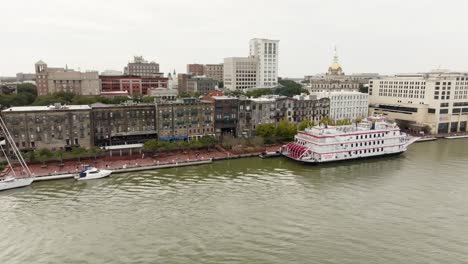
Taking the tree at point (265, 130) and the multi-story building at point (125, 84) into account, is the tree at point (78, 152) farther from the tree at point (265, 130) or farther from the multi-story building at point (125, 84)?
the multi-story building at point (125, 84)

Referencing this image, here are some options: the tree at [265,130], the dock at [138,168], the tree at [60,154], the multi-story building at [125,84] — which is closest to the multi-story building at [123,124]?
the tree at [60,154]

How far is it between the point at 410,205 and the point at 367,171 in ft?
52.4

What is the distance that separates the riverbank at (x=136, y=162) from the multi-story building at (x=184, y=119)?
6937 mm

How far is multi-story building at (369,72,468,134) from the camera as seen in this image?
91.6m

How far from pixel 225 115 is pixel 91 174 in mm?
32285

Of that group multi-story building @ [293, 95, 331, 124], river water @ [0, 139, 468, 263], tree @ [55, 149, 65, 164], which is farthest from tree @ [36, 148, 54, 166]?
multi-story building @ [293, 95, 331, 124]

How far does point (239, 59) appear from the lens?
597 feet

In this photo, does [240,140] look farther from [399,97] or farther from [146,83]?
[146,83]

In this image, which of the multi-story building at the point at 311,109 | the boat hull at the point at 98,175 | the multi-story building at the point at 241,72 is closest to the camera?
the boat hull at the point at 98,175

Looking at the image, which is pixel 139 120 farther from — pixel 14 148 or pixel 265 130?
pixel 265 130

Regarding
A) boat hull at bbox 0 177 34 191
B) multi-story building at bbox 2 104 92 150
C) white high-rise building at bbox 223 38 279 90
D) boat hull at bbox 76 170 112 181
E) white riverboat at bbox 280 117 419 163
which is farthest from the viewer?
white high-rise building at bbox 223 38 279 90

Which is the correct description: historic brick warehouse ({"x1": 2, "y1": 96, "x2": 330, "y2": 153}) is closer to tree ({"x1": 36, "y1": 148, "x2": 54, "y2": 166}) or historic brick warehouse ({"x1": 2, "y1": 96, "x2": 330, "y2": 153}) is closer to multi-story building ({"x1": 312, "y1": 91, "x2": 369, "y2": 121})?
tree ({"x1": 36, "y1": 148, "x2": 54, "y2": 166})

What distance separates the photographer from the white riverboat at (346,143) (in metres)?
58.8

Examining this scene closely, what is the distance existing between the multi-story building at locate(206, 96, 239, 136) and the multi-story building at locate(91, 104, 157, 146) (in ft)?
42.9
